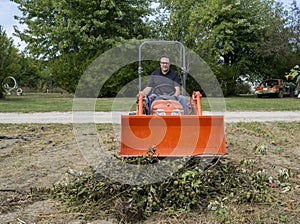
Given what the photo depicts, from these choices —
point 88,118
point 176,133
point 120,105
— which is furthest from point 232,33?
point 176,133

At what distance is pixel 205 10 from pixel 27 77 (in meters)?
29.3

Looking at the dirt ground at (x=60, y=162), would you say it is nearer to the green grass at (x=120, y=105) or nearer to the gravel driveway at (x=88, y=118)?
the gravel driveway at (x=88, y=118)

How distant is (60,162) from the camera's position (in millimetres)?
5191

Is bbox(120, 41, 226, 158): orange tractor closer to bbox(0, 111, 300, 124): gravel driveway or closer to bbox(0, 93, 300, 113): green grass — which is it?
bbox(0, 111, 300, 124): gravel driveway

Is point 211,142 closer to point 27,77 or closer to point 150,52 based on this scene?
point 150,52

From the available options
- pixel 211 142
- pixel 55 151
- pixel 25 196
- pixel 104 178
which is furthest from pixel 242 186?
pixel 55 151

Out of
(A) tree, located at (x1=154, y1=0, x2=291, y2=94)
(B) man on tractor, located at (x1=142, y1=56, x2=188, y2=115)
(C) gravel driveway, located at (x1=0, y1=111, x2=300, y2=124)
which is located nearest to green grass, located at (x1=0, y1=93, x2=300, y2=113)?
(C) gravel driveway, located at (x1=0, y1=111, x2=300, y2=124)

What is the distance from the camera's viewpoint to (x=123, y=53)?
22.8 metres

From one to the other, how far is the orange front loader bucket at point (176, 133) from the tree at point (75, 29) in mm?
19403

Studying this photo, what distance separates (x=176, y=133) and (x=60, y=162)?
176 cm

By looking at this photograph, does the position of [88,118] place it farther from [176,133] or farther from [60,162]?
[176,133]

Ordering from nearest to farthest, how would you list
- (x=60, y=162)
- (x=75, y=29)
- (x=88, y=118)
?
(x=60, y=162) < (x=88, y=118) < (x=75, y=29)

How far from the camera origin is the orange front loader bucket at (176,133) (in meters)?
4.57

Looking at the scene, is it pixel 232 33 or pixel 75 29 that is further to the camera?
pixel 232 33
